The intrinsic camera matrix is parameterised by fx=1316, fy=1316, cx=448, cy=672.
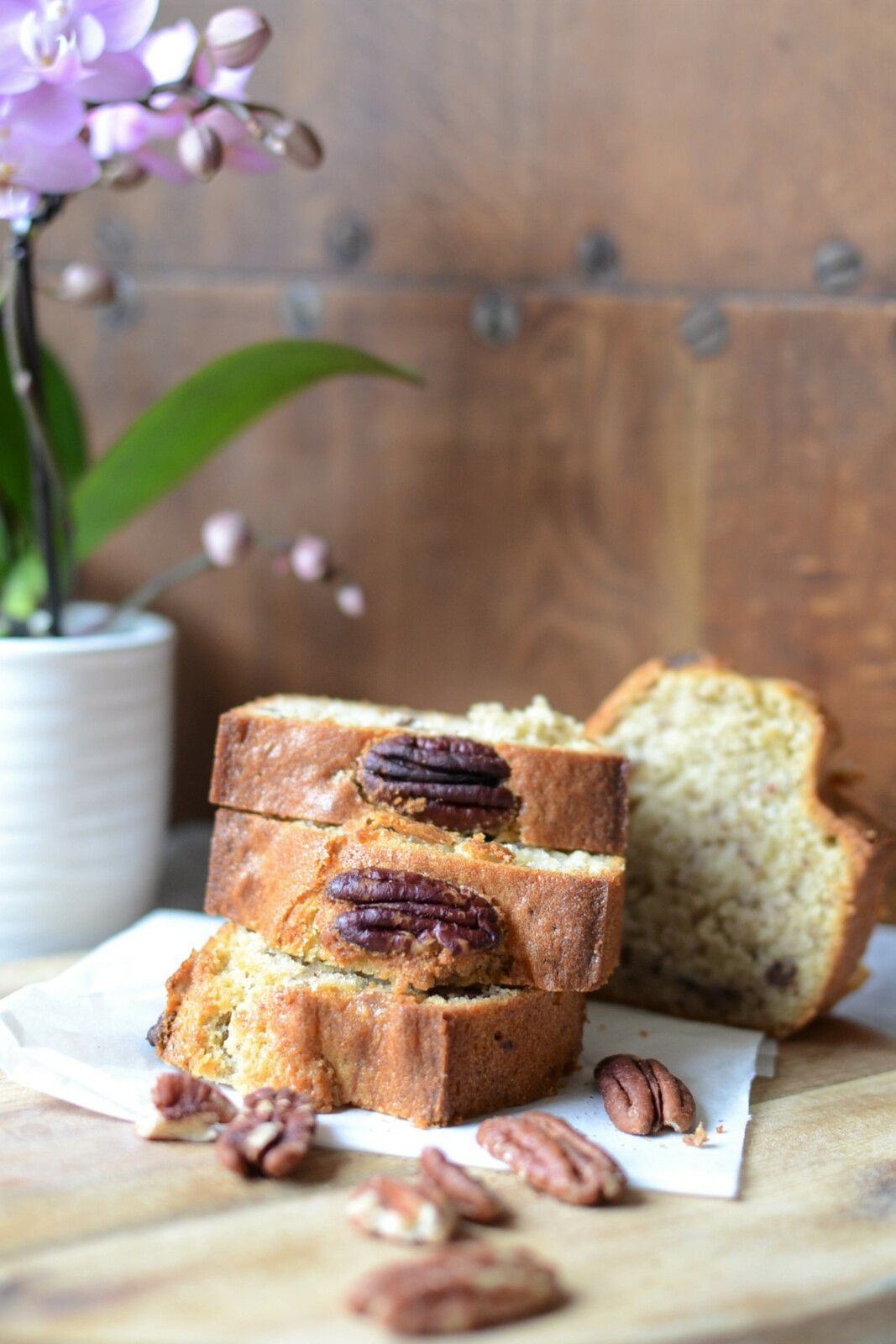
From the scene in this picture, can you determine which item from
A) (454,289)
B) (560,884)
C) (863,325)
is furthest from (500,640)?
(560,884)

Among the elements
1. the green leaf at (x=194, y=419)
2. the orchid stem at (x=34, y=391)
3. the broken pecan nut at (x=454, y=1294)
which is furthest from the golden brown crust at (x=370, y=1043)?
the green leaf at (x=194, y=419)

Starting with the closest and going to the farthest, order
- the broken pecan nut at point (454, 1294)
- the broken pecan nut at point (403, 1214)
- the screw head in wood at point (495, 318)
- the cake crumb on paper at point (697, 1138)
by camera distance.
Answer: the broken pecan nut at point (454, 1294) < the broken pecan nut at point (403, 1214) < the cake crumb on paper at point (697, 1138) < the screw head in wood at point (495, 318)

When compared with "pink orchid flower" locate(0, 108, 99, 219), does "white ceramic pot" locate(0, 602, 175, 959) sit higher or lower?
lower

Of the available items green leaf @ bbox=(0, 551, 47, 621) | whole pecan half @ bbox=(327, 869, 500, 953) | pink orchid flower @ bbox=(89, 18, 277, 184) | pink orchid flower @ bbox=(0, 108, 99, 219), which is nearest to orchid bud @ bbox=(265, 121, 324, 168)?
pink orchid flower @ bbox=(89, 18, 277, 184)


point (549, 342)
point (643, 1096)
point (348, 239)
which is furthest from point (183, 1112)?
point (348, 239)

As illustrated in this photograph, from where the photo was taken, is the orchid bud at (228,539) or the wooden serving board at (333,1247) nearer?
the wooden serving board at (333,1247)

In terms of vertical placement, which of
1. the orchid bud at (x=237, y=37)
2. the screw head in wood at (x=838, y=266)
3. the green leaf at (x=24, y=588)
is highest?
the orchid bud at (x=237, y=37)

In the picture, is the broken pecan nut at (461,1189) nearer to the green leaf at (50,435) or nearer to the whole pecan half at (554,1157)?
the whole pecan half at (554,1157)

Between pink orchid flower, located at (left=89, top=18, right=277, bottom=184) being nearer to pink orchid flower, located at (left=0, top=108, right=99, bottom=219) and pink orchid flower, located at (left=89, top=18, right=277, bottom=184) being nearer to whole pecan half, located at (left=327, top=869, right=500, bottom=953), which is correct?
pink orchid flower, located at (left=0, top=108, right=99, bottom=219)
